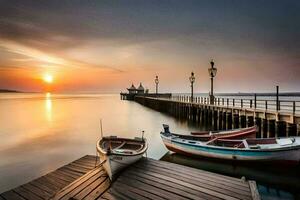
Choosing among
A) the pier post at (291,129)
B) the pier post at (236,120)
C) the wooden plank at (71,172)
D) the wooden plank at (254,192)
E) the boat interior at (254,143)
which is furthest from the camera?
the pier post at (236,120)

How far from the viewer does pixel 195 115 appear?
27.5m

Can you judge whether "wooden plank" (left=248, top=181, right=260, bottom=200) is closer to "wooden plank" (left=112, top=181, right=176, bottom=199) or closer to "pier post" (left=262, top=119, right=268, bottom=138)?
"wooden plank" (left=112, top=181, right=176, bottom=199)

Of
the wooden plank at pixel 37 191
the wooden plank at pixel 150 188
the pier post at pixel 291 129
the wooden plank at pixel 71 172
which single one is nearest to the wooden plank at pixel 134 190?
the wooden plank at pixel 150 188

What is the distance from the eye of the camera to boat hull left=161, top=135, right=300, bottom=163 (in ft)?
29.7

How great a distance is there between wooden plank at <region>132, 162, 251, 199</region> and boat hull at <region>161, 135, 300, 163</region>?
4.15m

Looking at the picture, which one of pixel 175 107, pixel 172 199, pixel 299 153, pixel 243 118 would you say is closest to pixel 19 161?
pixel 172 199

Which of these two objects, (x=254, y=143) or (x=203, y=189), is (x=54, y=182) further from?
(x=254, y=143)

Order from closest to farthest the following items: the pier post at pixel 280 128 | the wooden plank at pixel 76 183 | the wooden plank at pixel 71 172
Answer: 1. the wooden plank at pixel 76 183
2. the wooden plank at pixel 71 172
3. the pier post at pixel 280 128

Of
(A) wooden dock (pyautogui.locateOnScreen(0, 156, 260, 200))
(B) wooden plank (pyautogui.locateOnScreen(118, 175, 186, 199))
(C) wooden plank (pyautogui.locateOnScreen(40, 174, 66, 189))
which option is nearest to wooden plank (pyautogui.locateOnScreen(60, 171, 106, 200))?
(A) wooden dock (pyautogui.locateOnScreen(0, 156, 260, 200))

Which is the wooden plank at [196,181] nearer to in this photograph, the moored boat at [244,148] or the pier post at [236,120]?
the moored boat at [244,148]

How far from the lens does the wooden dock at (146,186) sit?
5.51 m

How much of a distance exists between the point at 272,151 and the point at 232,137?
119 inches

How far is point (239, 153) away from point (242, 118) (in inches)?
351

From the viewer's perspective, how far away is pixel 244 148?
970cm
